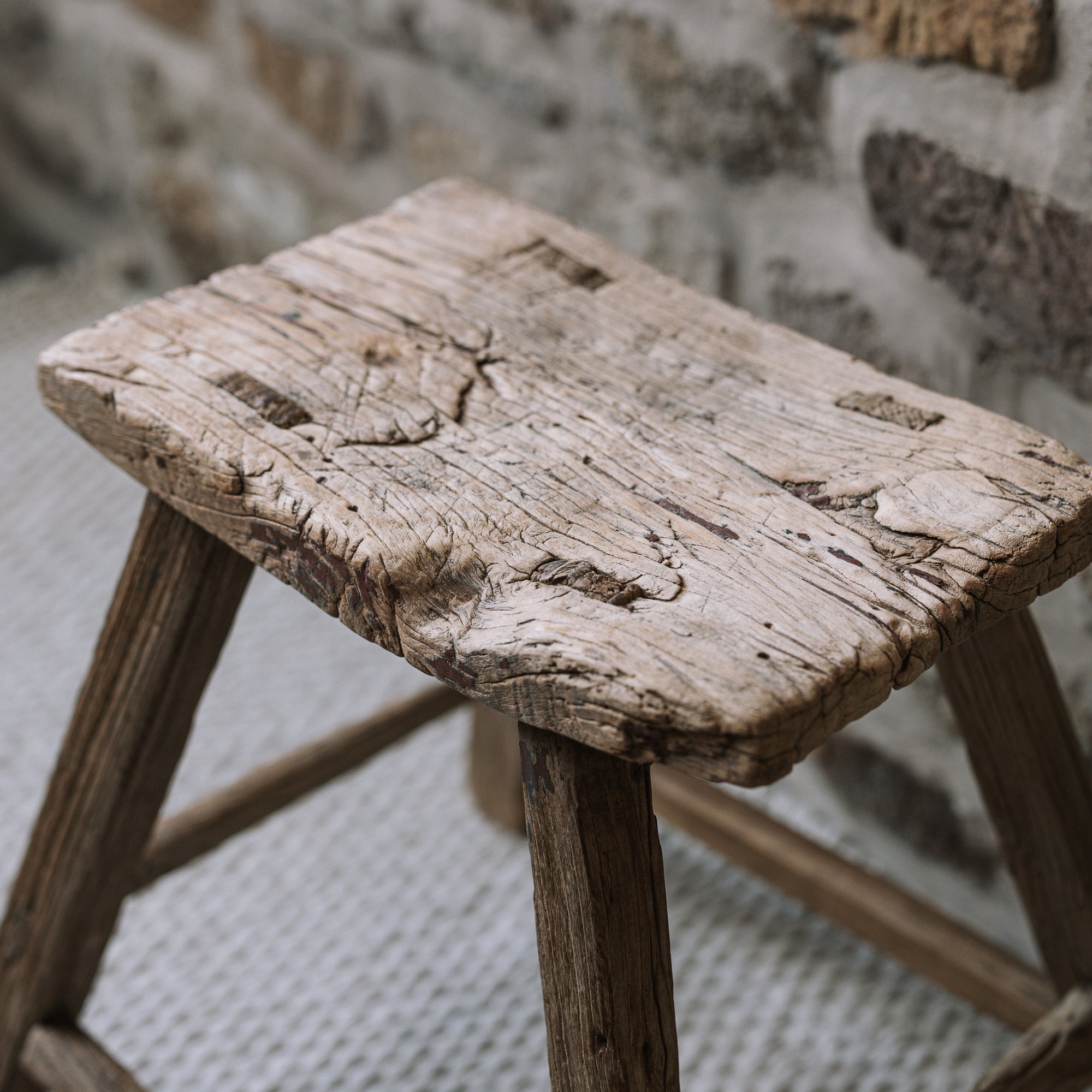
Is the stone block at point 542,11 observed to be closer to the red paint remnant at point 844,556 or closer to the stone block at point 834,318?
the stone block at point 834,318

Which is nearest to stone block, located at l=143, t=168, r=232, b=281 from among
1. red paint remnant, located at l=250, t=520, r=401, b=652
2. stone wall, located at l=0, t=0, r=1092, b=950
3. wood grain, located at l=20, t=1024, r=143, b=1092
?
stone wall, located at l=0, t=0, r=1092, b=950

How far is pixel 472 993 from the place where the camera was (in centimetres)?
121

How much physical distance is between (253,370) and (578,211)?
26.0 inches

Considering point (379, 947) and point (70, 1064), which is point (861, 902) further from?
point (70, 1064)

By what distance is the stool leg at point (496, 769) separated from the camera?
1.30m

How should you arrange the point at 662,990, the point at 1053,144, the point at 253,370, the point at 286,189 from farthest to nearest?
the point at 286,189, the point at 1053,144, the point at 253,370, the point at 662,990

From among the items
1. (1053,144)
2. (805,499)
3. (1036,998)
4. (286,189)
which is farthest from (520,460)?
(286,189)

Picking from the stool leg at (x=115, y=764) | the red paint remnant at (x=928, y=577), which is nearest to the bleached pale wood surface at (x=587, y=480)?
the red paint remnant at (x=928, y=577)

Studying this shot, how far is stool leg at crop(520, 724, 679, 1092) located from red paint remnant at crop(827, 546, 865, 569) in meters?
0.13

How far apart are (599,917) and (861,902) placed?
23.0 inches

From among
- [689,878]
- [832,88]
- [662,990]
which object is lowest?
[689,878]

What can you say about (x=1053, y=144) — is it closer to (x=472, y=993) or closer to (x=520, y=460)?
(x=520, y=460)

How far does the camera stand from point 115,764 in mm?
870

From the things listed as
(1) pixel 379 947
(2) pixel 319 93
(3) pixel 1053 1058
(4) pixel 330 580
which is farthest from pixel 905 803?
(2) pixel 319 93
